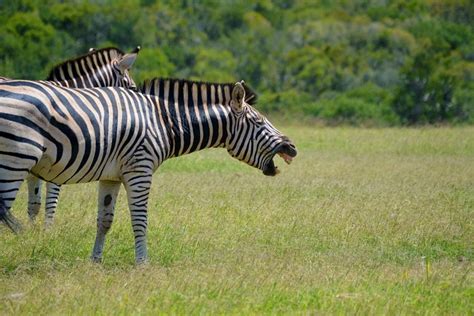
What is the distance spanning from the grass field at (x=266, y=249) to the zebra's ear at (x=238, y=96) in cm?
150

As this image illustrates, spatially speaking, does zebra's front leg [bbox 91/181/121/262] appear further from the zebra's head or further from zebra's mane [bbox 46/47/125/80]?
zebra's mane [bbox 46/47/125/80]

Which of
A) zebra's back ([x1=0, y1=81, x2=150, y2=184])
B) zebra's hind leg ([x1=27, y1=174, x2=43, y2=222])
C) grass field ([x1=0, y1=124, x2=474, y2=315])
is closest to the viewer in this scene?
grass field ([x1=0, y1=124, x2=474, y2=315])

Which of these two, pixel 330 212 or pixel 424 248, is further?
pixel 330 212

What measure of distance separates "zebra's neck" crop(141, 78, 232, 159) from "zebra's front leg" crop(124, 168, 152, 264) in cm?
48

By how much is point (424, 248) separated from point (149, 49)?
117ft

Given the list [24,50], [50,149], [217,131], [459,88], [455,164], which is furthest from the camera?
[24,50]

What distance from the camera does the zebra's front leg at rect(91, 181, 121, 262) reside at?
389 inches

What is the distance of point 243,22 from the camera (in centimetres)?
6144

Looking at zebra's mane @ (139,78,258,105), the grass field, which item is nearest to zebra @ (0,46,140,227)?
the grass field

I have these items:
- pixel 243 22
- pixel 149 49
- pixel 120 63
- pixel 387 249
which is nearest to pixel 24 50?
pixel 149 49

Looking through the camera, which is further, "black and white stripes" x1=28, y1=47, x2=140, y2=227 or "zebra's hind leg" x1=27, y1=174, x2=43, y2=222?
"zebra's hind leg" x1=27, y1=174, x2=43, y2=222

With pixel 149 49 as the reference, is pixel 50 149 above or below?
above

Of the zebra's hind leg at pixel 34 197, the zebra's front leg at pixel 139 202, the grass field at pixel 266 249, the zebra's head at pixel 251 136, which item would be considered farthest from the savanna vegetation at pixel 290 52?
the zebra's front leg at pixel 139 202

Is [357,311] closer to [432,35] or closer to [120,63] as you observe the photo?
A: [120,63]
